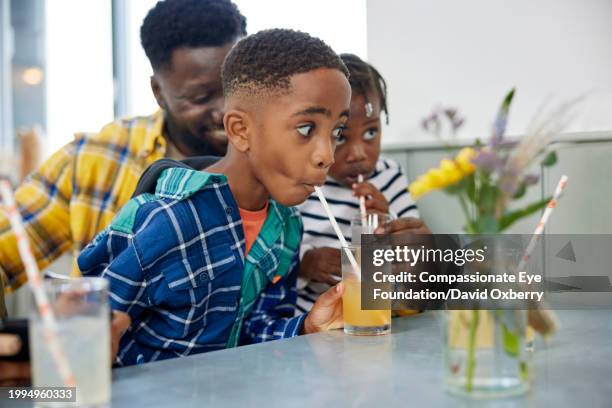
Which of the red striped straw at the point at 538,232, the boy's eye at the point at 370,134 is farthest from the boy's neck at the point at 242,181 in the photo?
the red striped straw at the point at 538,232

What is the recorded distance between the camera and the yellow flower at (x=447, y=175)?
0.67 metres

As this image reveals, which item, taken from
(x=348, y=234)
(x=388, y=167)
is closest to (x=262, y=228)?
(x=348, y=234)

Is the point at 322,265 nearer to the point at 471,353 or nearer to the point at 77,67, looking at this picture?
the point at 471,353

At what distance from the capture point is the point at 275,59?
1.20 m

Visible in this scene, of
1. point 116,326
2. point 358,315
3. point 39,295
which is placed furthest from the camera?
point 358,315

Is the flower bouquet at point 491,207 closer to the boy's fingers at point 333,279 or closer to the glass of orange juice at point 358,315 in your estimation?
the glass of orange juice at point 358,315

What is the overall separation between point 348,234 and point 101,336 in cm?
97

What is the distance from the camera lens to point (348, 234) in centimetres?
163

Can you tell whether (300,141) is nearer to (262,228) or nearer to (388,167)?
(262,228)

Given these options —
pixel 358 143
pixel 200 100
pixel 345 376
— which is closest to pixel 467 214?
pixel 345 376

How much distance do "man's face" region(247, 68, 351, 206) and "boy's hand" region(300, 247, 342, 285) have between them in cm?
29

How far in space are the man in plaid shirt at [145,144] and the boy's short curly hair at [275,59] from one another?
0.49 meters

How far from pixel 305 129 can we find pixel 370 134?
44 centimetres

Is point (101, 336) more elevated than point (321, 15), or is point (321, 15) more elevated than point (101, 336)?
point (321, 15)
